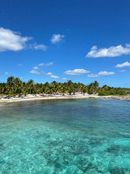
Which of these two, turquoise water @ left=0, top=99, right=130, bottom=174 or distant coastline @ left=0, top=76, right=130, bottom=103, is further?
distant coastline @ left=0, top=76, right=130, bottom=103

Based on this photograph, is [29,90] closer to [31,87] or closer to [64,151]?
[31,87]

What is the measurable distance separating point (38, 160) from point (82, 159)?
4516 millimetres

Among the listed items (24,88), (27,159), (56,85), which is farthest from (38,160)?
(56,85)

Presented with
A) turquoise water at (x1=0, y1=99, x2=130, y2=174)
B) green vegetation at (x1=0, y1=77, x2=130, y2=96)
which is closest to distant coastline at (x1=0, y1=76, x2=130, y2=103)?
green vegetation at (x1=0, y1=77, x2=130, y2=96)

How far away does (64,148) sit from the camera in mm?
29719

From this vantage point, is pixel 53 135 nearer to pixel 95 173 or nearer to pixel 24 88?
pixel 95 173

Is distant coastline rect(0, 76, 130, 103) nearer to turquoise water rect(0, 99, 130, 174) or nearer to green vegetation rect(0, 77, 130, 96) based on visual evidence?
green vegetation rect(0, 77, 130, 96)

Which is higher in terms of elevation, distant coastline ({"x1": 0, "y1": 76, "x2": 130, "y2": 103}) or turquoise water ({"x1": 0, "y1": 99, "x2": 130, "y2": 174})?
distant coastline ({"x1": 0, "y1": 76, "x2": 130, "y2": 103})

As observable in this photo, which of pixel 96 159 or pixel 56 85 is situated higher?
pixel 56 85

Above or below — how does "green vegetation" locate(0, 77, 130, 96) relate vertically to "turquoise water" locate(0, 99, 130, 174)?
above

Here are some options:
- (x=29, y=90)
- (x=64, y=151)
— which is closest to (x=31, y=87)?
(x=29, y=90)

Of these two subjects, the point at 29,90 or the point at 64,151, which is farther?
the point at 29,90

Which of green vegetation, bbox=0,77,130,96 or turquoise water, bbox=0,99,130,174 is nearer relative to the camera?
turquoise water, bbox=0,99,130,174

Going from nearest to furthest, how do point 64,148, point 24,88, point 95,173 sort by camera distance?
point 95,173
point 64,148
point 24,88
